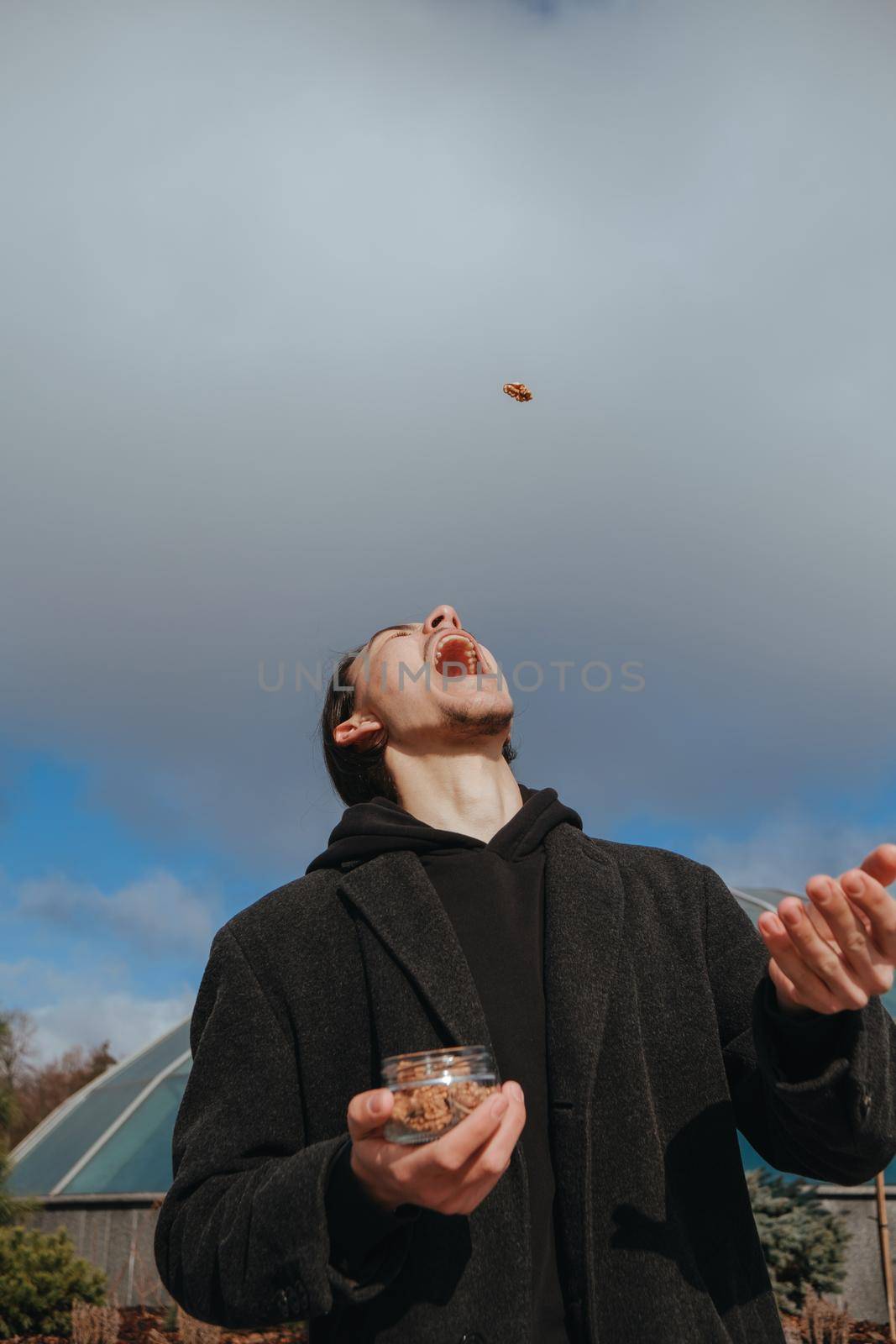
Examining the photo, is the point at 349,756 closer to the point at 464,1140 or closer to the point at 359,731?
the point at 359,731

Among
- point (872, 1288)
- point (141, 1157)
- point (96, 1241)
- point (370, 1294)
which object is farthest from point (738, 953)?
point (141, 1157)

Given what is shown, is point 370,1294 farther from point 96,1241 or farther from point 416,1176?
point 96,1241

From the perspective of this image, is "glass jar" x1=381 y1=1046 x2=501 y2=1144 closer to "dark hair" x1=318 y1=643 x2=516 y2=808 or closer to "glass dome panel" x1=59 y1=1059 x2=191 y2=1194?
"dark hair" x1=318 y1=643 x2=516 y2=808

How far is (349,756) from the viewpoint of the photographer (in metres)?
4.08

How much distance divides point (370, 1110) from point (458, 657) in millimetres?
2272

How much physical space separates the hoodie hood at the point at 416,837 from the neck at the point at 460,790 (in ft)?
0.59

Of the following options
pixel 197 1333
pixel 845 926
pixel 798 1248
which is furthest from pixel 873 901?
pixel 798 1248

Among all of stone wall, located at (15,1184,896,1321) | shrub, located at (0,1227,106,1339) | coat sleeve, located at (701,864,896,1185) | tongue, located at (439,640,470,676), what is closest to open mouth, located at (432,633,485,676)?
tongue, located at (439,640,470,676)

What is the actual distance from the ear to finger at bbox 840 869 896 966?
217 cm

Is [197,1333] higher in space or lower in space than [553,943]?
lower

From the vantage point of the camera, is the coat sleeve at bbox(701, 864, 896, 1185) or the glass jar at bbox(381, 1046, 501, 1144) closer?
the glass jar at bbox(381, 1046, 501, 1144)

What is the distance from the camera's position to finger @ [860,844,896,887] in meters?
1.95

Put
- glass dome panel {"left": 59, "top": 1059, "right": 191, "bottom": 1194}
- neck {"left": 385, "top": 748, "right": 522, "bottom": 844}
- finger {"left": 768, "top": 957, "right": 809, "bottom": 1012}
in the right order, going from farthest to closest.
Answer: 1. glass dome panel {"left": 59, "top": 1059, "right": 191, "bottom": 1194}
2. neck {"left": 385, "top": 748, "right": 522, "bottom": 844}
3. finger {"left": 768, "top": 957, "right": 809, "bottom": 1012}

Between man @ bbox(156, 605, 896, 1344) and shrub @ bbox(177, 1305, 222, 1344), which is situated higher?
man @ bbox(156, 605, 896, 1344)
